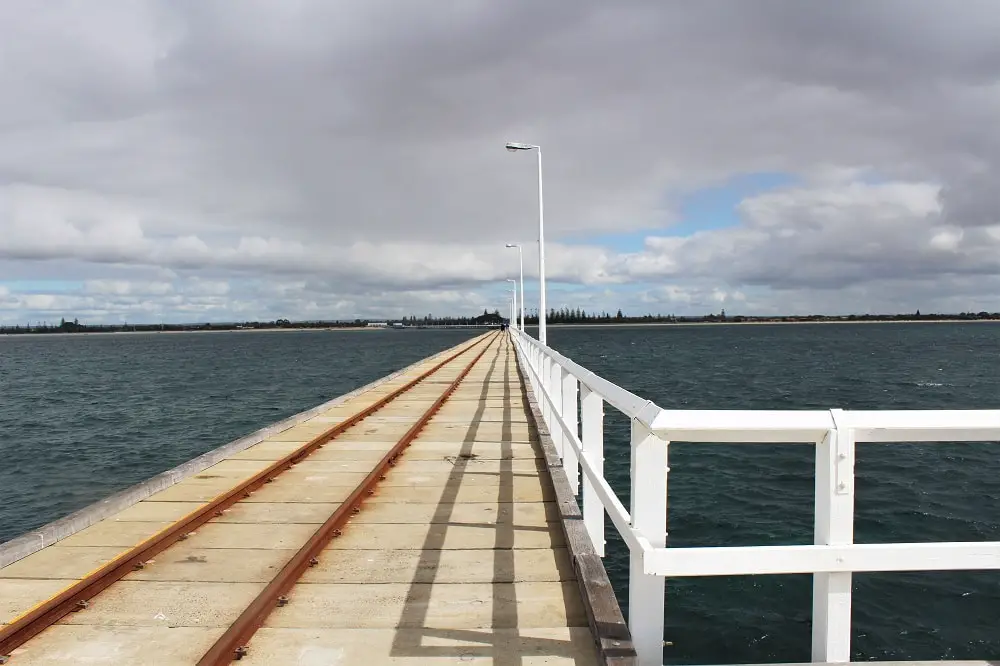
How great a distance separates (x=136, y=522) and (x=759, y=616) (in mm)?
7409

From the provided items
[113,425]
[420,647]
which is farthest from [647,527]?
[113,425]

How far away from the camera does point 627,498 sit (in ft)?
45.0

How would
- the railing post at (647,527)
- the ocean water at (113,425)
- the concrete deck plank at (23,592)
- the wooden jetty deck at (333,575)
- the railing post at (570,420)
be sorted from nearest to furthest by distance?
1. the railing post at (647,527)
2. the wooden jetty deck at (333,575)
3. the concrete deck plank at (23,592)
4. the railing post at (570,420)
5. the ocean water at (113,425)

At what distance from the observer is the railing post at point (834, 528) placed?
2939 mm

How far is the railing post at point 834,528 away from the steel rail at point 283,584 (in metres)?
3.02

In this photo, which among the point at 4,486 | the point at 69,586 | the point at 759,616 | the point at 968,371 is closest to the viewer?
the point at 69,586

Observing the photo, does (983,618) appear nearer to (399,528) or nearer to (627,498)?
(627,498)

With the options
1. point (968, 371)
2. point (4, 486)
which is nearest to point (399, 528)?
point (4, 486)

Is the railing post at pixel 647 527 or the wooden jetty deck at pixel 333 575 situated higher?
the railing post at pixel 647 527

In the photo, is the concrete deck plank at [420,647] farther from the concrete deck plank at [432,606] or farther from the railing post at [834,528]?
the railing post at [834,528]

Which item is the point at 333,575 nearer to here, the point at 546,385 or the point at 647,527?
the point at 647,527

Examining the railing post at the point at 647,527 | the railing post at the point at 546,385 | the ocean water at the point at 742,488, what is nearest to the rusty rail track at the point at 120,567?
the railing post at the point at 647,527

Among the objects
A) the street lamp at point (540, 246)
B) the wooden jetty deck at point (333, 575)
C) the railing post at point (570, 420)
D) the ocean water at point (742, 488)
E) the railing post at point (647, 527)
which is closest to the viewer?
the railing post at point (647, 527)

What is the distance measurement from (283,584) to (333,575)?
49 centimetres
